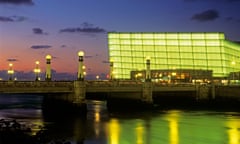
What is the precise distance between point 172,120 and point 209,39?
72.3 meters

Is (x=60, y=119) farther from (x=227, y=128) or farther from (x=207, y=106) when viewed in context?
(x=207, y=106)

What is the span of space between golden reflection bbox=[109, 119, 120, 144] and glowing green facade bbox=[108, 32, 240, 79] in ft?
235

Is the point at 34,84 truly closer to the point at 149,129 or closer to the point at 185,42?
the point at 149,129

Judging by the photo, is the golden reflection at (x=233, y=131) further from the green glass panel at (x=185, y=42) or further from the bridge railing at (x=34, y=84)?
the green glass panel at (x=185, y=42)

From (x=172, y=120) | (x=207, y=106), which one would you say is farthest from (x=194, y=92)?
(x=172, y=120)

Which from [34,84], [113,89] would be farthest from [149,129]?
[113,89]

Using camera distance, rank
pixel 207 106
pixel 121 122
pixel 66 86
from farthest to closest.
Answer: pixel 207 106 → pixel 66 86 → pixel 121 122

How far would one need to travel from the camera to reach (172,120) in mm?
62750

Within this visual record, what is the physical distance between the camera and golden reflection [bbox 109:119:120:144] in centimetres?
4473

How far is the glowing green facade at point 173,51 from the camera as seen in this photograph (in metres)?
131

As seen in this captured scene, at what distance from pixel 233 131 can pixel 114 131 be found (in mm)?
13790

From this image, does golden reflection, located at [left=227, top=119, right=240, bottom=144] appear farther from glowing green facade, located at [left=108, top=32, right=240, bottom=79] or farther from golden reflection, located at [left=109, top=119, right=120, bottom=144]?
glowing green facade, located at [left=108, top=32, right=240, bottom=79]

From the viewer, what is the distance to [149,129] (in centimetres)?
5288

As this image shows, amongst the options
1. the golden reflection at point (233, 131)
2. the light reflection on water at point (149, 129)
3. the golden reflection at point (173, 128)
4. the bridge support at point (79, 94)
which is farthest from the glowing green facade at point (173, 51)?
the golden reflection at point (233, 131)
